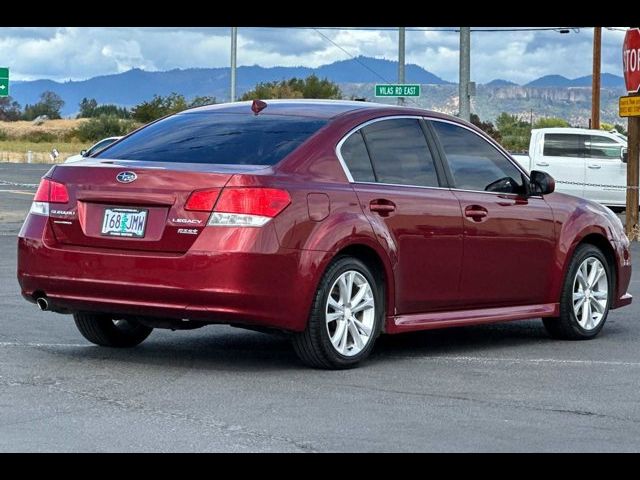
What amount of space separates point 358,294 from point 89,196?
170 centimetres

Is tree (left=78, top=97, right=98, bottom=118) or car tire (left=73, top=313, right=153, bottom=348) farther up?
tree (left=78, top=97, right=98, bottom=118)

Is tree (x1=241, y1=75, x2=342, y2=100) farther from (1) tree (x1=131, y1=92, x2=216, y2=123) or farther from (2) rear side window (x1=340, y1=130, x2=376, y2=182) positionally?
(2) rear side window (x1=340, y1=130, x2=376, y2=182)

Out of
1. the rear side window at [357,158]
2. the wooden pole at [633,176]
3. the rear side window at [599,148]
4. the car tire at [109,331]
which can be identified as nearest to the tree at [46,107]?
the rear side window at [599,148]

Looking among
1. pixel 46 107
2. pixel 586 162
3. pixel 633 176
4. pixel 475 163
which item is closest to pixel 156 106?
pixel 586 162

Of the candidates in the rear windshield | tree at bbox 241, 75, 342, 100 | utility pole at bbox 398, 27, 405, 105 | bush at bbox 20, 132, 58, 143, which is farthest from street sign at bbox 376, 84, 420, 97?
bush at bbox 20, 132, 58, 143

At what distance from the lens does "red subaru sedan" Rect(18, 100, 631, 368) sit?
28.4 feet

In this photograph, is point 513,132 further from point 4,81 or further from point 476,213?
point 476,213

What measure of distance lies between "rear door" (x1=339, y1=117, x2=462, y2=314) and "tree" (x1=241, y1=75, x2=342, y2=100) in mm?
71593

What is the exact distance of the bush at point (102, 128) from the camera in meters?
104

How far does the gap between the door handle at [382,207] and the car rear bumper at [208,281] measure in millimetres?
646

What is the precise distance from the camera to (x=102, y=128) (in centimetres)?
10562

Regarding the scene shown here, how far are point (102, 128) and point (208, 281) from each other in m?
98.4
